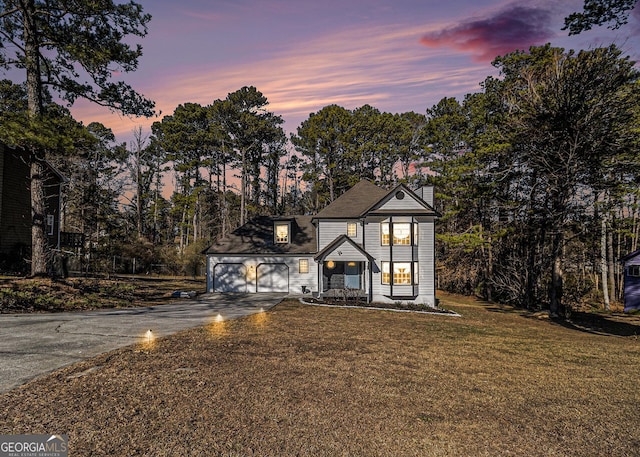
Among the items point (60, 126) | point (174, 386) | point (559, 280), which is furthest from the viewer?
point (559, 280)

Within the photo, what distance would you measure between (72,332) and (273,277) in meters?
16.2

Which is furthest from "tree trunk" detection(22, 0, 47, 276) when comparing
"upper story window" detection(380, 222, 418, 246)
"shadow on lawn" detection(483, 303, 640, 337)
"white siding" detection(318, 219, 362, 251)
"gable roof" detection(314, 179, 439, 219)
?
"shadow on lawn" detection(483, 303, 640, 337)

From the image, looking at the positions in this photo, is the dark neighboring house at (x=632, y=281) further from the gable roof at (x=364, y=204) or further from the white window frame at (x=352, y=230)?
the white window frame at (x=352, y=230)

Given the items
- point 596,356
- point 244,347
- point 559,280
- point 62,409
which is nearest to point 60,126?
point 244,347

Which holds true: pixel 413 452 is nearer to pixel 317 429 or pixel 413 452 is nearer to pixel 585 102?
pixel 317 429

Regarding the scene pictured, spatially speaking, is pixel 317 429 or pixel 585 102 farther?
pixel 585 102

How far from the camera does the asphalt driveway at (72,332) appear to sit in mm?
7066

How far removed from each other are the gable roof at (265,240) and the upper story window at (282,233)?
38 cm

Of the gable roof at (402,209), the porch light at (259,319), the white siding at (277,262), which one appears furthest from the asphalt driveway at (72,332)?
the gable roof at (402,209)

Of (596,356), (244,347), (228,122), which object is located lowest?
(596,356)

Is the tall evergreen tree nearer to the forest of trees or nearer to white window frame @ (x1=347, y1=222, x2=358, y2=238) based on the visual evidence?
the forest of trees

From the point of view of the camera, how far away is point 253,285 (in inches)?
1011

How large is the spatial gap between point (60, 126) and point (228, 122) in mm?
28797

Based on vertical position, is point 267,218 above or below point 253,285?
above
